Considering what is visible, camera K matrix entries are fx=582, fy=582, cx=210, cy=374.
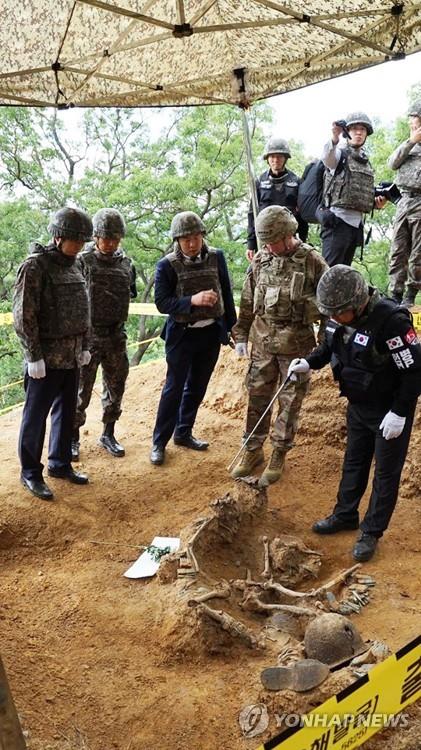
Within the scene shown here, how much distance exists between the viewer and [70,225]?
14.9 ft

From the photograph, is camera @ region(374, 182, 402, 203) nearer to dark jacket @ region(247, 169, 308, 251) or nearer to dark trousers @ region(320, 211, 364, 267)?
dark trousers @ region(320, 211, 364, 267)

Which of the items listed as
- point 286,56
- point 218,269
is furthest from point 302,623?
point 286,56

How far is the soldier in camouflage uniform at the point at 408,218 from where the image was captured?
608cm

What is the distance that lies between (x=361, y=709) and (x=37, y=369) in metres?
3.38

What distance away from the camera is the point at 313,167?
20.4 feet

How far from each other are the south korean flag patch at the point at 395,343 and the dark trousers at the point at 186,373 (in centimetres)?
206

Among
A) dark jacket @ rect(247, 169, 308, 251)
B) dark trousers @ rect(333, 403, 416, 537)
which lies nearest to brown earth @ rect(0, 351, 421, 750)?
dark trousers @ rect(333, 403, 416, 537)

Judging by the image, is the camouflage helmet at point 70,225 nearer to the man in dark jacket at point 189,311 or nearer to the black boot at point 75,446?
the man in dark jacket at point 189,311

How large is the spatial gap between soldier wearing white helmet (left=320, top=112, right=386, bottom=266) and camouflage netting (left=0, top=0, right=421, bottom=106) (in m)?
0.60

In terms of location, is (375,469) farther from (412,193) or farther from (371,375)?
(412,193)

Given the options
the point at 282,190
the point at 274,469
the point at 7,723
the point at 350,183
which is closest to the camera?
the point at 7,723

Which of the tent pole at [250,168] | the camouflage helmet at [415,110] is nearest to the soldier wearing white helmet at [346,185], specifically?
the camouflage helmet at [415,110]

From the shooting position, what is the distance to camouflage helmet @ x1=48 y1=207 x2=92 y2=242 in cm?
455

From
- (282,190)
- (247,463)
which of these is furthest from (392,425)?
(282,190)
